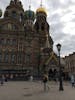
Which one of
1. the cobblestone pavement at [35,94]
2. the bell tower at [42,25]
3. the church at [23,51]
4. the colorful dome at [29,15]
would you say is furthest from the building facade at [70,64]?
the cobblestone pavement at [35,94]

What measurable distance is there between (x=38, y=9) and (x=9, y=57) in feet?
69.1

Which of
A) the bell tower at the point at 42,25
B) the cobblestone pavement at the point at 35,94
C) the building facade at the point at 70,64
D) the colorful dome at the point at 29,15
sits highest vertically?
the colorful dome at the point at 29,15

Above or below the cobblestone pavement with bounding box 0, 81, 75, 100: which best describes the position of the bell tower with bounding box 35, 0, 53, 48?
above

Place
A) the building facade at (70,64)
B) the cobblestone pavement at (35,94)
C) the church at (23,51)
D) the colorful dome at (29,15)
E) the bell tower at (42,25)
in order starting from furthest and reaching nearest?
the building facade at (70,64) → the colorful dome at (29,15) → the bell tower at (42,25) → the church at (23,51) → the cobblestone pavement at (35,94)

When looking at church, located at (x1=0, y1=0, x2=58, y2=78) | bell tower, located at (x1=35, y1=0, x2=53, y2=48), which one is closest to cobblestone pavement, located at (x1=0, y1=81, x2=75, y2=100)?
church, located at (x1=0, y1=0, x2=58, y2=78)

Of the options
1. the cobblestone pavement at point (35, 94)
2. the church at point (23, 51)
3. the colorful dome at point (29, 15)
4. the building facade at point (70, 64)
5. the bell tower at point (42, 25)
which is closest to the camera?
the cobblestone pavement at point (35, 94)

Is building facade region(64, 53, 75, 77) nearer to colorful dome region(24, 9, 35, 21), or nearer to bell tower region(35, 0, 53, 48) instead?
bell tower region(35, 0, 53, 48)

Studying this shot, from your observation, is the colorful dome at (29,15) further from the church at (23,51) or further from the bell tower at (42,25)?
the church at (23,51)

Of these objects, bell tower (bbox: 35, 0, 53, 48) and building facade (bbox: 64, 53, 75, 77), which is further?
building facade (bbox: 64, 53, 75, 77)

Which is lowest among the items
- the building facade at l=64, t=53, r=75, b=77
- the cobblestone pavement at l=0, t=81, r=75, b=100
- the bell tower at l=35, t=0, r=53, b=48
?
the cobblestone pavement at l=0, t=81, r=75, b=100

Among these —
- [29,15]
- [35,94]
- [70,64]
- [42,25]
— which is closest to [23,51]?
[42,25]

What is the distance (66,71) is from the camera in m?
77.3

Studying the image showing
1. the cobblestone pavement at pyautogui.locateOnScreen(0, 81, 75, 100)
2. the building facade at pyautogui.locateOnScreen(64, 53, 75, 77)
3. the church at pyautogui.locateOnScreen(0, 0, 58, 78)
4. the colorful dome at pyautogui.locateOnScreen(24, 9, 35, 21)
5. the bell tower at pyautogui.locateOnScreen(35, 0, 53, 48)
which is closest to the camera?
the cobblestone pavement at pyautogui.locateOnScreen(0, 81, 75, 100)

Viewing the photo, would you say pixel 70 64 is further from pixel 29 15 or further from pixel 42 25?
pixel 29 15
